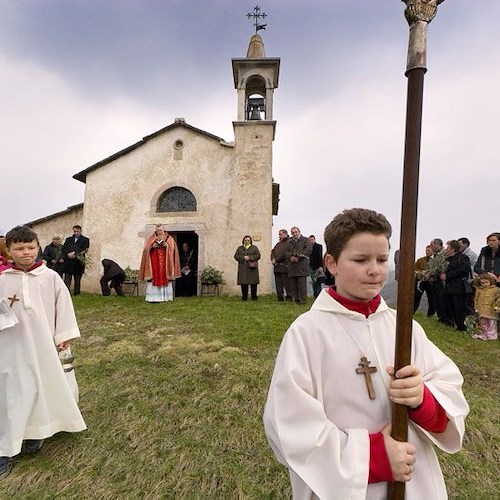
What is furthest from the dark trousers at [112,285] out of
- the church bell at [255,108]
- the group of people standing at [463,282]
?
the group of people standing at [463,282]

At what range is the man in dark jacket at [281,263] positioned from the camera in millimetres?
11185

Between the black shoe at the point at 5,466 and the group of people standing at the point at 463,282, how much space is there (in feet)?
26.9

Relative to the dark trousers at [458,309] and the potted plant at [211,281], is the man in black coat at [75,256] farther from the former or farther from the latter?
the dark trousers at [458,309]

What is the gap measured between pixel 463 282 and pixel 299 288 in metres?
4.19

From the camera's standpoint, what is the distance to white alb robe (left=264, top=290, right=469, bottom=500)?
1.45m

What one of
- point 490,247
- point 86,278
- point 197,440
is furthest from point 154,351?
point 86,278

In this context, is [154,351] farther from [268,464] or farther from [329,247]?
[329,247]

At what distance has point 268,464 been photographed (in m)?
3.37

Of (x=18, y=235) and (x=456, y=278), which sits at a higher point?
(x=18, y=235)

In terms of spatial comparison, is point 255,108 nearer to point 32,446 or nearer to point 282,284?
point 282,284

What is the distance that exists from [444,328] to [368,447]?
8048mm

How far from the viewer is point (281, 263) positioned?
11227mm

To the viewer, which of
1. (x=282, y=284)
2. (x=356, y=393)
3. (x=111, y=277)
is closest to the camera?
(x=356, y=393)

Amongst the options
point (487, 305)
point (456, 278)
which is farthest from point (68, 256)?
point (487, 305)
